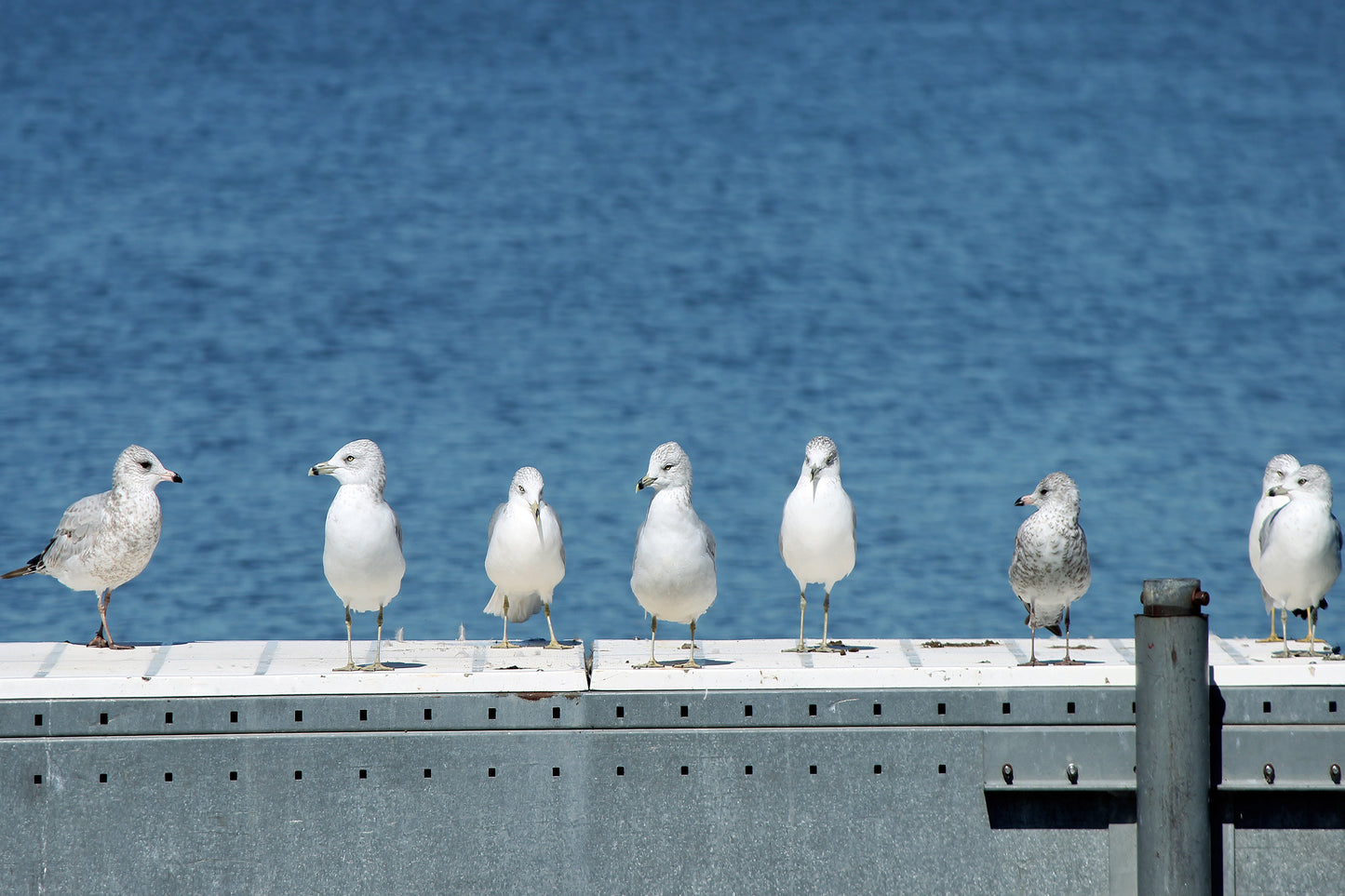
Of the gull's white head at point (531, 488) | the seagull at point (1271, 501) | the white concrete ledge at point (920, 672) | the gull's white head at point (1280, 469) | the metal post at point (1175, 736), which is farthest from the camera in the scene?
the gull's white head at point (1280, 469)

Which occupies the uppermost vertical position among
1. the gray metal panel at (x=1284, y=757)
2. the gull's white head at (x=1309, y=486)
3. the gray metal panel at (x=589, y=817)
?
the gull's white head at (x=1309, y=486)

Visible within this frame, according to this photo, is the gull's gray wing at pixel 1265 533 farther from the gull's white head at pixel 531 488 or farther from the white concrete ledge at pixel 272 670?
the gull's white head at pixel 531 488

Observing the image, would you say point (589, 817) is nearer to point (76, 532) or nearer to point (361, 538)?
point (361, 538)

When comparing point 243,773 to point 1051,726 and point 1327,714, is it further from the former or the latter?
point 1327,714

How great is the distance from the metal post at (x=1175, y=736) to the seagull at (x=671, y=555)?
7.83ft

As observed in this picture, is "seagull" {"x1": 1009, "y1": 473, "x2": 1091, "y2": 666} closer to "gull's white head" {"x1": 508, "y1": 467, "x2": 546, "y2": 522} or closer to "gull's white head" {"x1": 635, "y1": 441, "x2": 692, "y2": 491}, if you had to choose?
"gull's white head" {"x1": 635, "y1": 441, "x2": 692, "y2": 491}

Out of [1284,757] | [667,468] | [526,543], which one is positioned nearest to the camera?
[1284,757]

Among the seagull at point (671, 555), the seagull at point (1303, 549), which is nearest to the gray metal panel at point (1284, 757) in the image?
the seagull at point (1303, 549)

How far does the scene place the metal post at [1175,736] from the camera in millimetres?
7500

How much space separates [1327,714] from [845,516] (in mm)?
2965

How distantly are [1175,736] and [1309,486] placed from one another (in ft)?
8.48

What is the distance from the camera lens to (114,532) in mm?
9500

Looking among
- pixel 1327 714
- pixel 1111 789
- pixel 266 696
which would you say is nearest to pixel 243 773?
pixel 266 696

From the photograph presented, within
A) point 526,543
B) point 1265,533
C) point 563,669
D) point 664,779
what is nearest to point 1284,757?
point 1265,533
